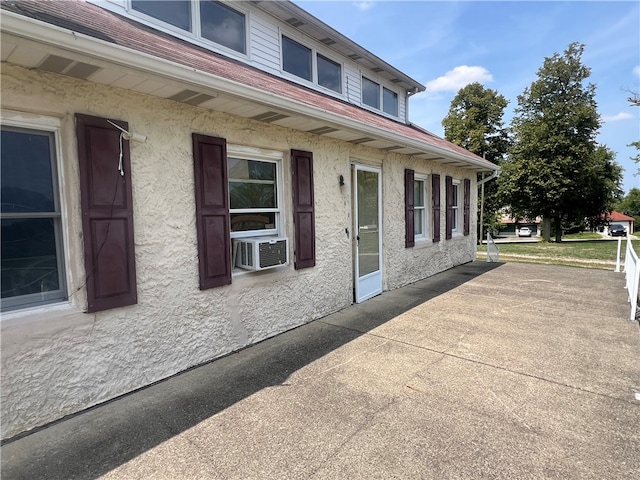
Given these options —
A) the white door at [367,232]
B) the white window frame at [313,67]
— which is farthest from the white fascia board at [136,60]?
the white window frame at [313,67]

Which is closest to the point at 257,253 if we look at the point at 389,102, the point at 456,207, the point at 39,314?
the point at 39,314

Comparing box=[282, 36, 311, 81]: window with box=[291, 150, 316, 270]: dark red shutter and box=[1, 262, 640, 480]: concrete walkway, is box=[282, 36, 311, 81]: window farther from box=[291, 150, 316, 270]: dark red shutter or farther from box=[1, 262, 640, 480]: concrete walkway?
box=[1, 262, 640, 480]: concrete walkway

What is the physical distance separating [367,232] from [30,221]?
15.4 feet

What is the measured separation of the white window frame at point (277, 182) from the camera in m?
3.98

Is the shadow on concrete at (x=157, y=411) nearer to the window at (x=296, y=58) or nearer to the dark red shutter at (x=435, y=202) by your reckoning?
the dark red shutter at (x=435, y=202)

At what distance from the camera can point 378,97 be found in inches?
→ 335

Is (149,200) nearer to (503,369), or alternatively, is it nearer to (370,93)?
(503,369)

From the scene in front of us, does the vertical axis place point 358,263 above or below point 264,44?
below

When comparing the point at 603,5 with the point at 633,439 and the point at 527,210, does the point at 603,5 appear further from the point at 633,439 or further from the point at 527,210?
the point at 527,210

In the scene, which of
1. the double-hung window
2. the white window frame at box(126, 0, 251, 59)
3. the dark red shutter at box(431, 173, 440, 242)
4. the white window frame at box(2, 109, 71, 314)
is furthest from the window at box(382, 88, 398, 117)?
the white window frame at box(2, 109, 71, 314)

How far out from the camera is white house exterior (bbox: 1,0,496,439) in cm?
246

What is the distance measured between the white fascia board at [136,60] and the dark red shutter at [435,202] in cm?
453

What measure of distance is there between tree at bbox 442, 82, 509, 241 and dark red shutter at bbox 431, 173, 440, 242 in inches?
784

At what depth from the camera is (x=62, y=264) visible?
2.70 m
